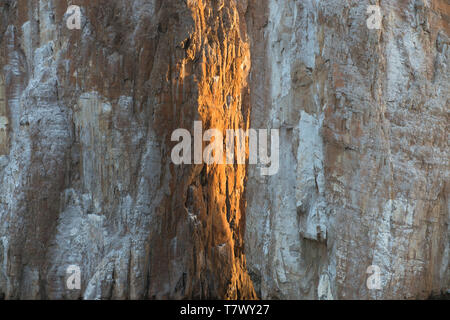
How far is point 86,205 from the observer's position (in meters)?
7.74

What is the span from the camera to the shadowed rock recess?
5621 mm

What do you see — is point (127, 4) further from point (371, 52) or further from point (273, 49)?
point (371, 52)

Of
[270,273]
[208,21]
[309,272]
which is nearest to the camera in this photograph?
Answer: [309,272]

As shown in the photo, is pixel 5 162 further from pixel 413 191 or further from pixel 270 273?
pixel 413 191

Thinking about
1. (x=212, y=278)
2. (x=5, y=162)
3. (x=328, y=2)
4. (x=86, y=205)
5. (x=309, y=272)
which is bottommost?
(x=212, y=278)

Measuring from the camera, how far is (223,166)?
8703 millimetres

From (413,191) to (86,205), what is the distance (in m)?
4.50

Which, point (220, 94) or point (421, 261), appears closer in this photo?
point (421, 261)

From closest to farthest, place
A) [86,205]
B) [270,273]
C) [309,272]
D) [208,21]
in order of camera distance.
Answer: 1. [309,272]
2. [270,273]
3. [86,205]
4. [208,21]

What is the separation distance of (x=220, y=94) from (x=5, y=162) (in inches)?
144

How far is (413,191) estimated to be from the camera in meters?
5.75

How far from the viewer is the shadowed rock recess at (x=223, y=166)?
221 inches

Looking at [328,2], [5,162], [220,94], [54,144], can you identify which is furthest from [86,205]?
[328,2]

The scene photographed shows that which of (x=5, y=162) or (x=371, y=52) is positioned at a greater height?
(x=371, y=52)
